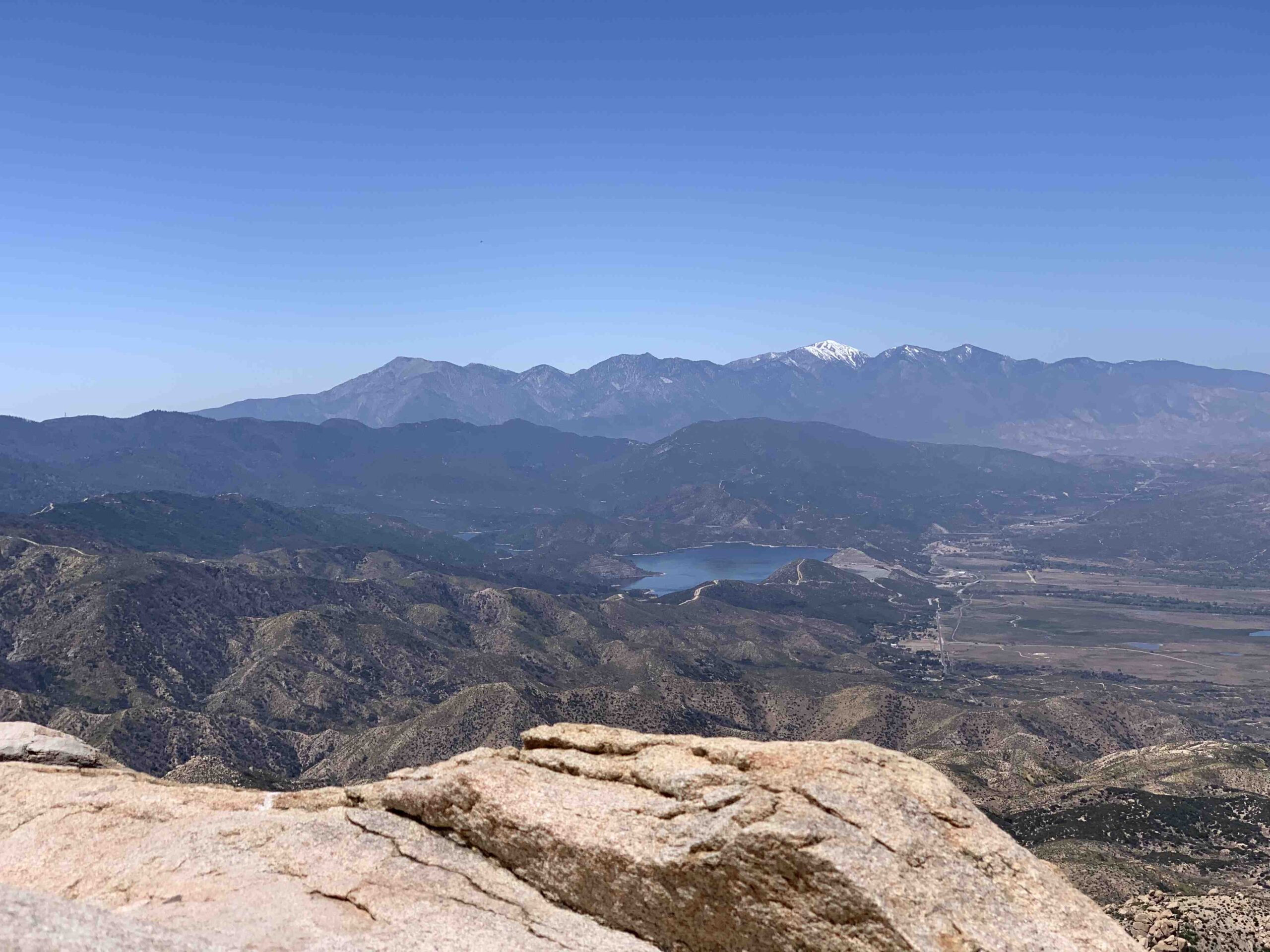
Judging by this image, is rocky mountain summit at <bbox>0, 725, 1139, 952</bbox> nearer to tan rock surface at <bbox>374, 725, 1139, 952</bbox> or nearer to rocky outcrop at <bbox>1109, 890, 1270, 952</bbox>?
tan rock surface at <bbox>374, 725, 1139, 952</bbox>

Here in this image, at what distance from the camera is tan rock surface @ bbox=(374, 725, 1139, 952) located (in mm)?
19438

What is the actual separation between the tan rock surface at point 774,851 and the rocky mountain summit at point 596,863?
5 centimetres

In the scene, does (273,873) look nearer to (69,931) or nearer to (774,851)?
(69,931)

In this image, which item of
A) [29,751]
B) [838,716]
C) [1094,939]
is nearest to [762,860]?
[1094,939]

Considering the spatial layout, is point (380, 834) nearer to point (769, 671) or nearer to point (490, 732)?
point (490, 732)

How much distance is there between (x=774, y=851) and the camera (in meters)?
20.2

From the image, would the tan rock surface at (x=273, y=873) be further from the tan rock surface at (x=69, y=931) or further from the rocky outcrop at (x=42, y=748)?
the rocky outcrop at (x=42, y=748)

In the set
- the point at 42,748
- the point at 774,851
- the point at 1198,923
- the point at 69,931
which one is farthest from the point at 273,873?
the point at 1198,923

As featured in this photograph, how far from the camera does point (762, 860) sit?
66.7ft

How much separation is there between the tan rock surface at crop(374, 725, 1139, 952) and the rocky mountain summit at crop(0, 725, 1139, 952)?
0.05 m

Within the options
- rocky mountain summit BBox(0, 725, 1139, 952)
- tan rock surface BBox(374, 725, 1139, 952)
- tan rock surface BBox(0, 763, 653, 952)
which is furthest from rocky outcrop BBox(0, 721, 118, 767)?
tan rock surface BBox(374, 725, 1139, 952)

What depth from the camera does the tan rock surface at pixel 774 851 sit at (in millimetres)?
19438

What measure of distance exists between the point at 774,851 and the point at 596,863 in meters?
4.77

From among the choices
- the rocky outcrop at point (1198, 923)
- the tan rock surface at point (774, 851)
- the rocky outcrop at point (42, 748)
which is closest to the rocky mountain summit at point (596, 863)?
the tan rock surface at point (774, 851)
